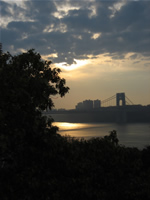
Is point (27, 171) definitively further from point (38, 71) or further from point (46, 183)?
point (38, 71)

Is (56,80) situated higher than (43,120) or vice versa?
(56,80)

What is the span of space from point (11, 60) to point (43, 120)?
364 cm

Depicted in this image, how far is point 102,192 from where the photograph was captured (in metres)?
11.0

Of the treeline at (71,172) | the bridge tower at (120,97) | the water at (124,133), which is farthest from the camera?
the bridge tower at (120,97)

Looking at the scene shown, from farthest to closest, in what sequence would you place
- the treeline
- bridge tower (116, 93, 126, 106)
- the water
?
bridge tower (116, 93, 126, 106), the water, the treeline

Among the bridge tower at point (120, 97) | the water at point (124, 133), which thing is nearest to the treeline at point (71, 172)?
the water at point (124, 133)

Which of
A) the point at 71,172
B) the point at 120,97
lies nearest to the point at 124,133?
the point at 71,172

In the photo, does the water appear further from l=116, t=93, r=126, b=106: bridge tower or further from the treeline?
l=116, t=93, r=126, b=106: bridge tower

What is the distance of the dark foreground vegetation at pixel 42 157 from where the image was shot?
433 inches

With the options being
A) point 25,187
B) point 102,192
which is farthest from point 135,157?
point 25,187

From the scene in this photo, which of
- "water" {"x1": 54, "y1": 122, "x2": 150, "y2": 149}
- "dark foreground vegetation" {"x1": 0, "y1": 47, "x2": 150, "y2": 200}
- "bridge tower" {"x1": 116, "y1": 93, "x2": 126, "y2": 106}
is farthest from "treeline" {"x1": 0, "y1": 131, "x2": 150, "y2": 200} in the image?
"bridge tower" {"x1": 116, "y1": 93, "x2": 126, "y2": 106}

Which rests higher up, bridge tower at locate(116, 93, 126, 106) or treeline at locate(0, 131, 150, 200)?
bridge tower at locate(116, 93, 126, 106)

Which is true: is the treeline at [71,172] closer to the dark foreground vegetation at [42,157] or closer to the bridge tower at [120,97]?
the dark foreground vegetation at [42,157]

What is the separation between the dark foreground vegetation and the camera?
11.0 metres
